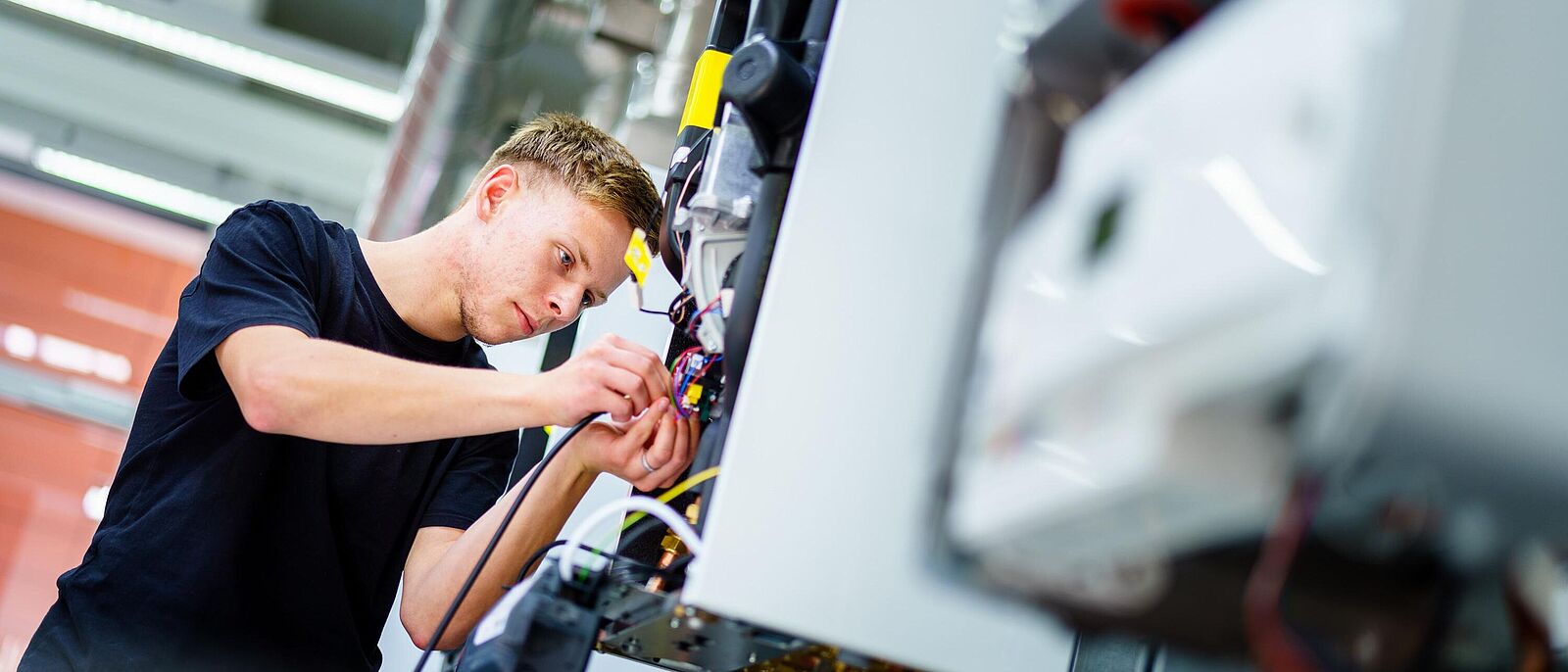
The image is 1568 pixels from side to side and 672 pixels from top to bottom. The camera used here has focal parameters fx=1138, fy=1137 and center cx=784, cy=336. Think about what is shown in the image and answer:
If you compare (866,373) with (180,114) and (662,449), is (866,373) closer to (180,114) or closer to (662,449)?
(662,449)

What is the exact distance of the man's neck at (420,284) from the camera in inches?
60.6

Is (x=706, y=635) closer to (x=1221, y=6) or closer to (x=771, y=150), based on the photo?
(x=771, y=150)

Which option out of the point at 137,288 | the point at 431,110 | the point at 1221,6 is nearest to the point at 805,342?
the point at 1221,6

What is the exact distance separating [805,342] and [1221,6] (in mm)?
304

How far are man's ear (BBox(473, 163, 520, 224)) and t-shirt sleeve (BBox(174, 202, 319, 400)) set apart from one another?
0.26 metres

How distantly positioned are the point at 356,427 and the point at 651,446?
0.88ft

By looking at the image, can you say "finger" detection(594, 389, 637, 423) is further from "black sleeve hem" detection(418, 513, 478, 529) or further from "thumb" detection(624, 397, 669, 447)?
"black sleeve hem" detection(418, 513, 478, 529)

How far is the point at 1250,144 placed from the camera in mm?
400

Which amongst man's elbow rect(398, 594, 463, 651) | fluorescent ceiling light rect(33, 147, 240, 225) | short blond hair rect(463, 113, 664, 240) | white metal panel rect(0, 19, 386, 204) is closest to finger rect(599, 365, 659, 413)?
short blond hair rect(463, 113, 664, 240)

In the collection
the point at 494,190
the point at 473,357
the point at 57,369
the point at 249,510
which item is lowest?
the point at 57,369

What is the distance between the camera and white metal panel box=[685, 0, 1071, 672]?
25.9 inches

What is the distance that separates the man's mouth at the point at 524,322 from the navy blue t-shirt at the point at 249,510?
14 cm

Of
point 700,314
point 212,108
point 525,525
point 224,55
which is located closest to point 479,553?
point 525,525

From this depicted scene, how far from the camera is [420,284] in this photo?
154 centimetres
